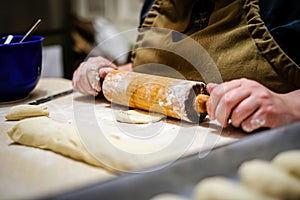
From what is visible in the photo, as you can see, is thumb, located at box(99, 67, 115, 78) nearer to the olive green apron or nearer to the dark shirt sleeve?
the olive green apron

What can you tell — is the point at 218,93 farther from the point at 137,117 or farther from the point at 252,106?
the point at 137,117

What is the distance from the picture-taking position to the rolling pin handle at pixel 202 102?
32.9 inches

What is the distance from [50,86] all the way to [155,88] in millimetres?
553

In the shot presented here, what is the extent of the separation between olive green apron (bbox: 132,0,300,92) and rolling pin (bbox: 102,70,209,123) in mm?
125

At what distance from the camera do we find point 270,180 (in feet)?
1.75

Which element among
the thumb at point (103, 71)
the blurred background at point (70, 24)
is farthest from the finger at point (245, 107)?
the blurred background at point (70, 24)

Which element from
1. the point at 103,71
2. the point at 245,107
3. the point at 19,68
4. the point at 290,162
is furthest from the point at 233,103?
the point at 19,68

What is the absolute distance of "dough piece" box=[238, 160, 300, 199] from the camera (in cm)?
52

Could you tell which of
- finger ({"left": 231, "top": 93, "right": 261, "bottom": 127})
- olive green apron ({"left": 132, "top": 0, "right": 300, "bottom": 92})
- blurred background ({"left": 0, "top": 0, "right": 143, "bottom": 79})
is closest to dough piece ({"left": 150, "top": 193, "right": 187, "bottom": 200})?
finger ({"left": 231, "top": 93, "right": 261, "bottom": 127})

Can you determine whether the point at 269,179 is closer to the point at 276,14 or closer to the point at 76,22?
the point at 276,14

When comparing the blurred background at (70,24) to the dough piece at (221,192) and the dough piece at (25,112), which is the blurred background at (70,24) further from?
the dough piece at (221,192)

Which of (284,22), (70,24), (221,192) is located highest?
(284,22)

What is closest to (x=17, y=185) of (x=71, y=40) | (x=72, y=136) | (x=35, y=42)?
(x=72, y=136)

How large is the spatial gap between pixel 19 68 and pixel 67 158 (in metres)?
0.49
